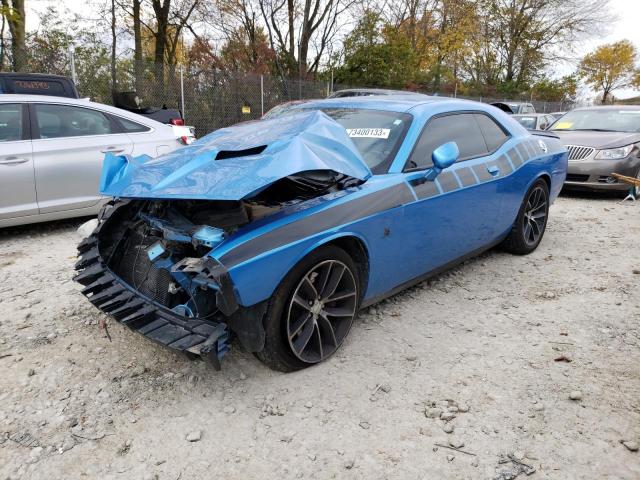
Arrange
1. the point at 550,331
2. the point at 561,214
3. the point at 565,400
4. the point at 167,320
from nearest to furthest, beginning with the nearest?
the point at 167,320 → the point at 565,400 → the point at 550,331 → the point at 561,214

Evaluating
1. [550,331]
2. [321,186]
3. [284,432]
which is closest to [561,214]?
[550,331]

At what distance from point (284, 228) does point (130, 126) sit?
3.97 m

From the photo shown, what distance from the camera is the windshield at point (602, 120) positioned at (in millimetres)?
8422

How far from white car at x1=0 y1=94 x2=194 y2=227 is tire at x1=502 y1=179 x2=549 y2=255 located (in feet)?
13.5

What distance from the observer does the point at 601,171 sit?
770cm

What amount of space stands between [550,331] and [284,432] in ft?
6.85

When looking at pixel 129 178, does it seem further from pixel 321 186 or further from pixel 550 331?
pixel 550 331

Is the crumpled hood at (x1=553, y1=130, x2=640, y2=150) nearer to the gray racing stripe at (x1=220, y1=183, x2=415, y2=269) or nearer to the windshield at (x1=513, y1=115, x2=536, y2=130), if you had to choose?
the windshield at (x1=513, y1=115, x2=536, y2=130)

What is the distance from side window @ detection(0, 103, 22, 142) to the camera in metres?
A: 4.82

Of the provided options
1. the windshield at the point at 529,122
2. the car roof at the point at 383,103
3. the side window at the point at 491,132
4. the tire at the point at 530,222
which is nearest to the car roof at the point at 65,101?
the car roof at the point at 383,103

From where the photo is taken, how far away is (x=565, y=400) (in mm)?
2615

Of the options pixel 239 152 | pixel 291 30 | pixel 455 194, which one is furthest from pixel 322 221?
pixel 291 30

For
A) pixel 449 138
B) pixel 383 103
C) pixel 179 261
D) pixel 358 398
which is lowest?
pixel 358 398

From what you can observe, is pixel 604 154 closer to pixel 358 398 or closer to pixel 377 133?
pixel 377 133
